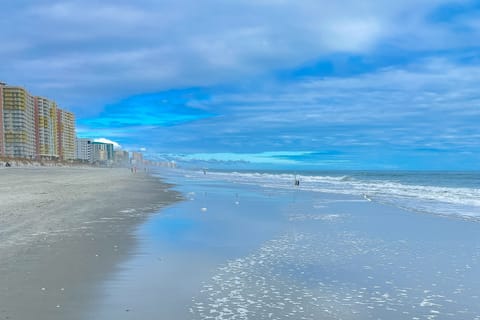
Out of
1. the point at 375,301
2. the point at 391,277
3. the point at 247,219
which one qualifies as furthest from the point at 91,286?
the point at 247,219

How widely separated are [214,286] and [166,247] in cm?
366

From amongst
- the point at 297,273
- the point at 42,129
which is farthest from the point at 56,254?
the point at 42,129

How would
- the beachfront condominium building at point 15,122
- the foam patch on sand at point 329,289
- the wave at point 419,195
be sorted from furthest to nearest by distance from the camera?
the beachfront condominium building at point 15,122, the wave at point 419,195, the foam patch on sand at point 329,289

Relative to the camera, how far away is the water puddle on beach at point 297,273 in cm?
586

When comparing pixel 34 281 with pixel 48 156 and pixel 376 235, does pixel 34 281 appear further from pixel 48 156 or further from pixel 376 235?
pixel 48 156

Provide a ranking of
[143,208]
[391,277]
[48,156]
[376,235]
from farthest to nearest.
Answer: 1. [48,156]
2. [143,208]
3. [376,235]
4. [391,277]

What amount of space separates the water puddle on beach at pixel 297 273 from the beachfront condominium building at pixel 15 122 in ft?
566

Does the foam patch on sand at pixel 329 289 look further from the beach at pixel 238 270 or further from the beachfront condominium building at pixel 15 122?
the beachfront condominium building at pixel 15 122

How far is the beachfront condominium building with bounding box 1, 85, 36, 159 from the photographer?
6383 inches

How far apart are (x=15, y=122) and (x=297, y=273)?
180570mm

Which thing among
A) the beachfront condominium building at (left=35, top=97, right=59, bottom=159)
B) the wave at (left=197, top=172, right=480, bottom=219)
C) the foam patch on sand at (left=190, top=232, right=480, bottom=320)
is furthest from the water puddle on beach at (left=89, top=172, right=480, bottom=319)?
the beachfront condominium building at (left=35, top=97, right=59, bottom=159)

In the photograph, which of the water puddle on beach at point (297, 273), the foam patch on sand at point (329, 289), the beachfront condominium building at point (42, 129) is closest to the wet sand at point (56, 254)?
the water puddle on beach at point (297, 273)

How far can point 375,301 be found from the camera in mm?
6273

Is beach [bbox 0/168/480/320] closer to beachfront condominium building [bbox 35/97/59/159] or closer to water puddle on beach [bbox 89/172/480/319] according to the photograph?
water puddle on beach [bbox 89/172/480/319]
